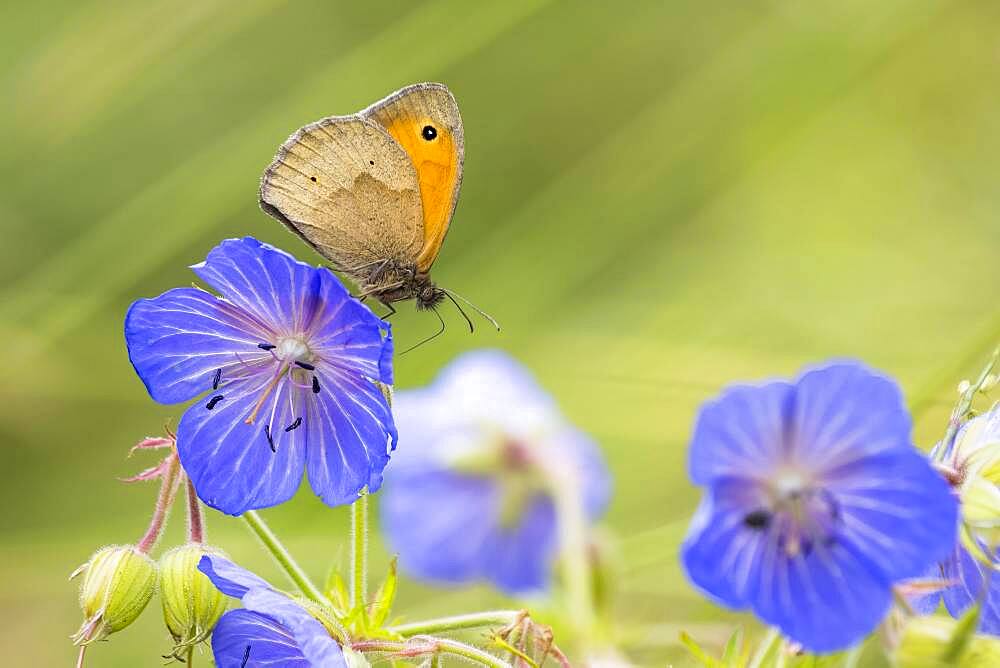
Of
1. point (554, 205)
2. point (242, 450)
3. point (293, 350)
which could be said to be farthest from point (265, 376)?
point (554, 205)

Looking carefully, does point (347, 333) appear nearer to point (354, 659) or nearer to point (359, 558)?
point (359, 558)

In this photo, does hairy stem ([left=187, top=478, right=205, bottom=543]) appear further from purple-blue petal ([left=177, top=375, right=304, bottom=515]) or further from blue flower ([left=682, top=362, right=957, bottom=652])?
blue flower ([left=682, top=362, right=957, bottom=652])

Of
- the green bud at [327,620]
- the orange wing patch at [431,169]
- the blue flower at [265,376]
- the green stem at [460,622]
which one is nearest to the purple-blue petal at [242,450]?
the blue flower at [265,376]

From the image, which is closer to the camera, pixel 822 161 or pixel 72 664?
pixel 72 664

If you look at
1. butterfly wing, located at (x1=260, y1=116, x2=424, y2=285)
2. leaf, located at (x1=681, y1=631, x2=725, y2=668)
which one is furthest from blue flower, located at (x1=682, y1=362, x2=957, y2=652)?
Answer: butterfly wing, located at (x1=260, y1=116, x2=424, y2=285)

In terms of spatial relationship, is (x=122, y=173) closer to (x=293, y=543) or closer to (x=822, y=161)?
(x=293, y=543)

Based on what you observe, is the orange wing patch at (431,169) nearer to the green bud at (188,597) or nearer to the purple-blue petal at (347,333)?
the purple-blue petal at (347,333)

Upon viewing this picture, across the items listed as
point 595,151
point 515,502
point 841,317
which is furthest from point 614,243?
point 515,502
